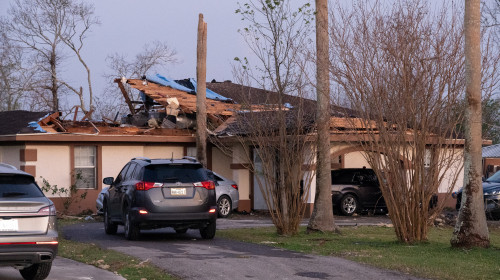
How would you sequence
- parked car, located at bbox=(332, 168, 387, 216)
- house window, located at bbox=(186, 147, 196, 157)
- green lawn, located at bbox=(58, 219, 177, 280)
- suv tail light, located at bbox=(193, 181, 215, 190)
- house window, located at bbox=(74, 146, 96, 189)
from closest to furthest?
1. green lawn, located at bbox=(58, 219, 177, 280)
2. suv tail light, located at bbox=(193, 181, 215, 190)
3. parked car, located at bbox=(332, 168, 387, 216)
4. house window, located at bbox=(74, 146, 96, 189)
5. house window, located at bbox=(186, 147, 196, 157)

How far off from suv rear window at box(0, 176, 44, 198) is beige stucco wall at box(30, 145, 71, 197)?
16.2 meters

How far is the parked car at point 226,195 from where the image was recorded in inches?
1046

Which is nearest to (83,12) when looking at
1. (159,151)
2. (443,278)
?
(159,151)

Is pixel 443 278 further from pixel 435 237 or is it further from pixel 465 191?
pixel 435 237

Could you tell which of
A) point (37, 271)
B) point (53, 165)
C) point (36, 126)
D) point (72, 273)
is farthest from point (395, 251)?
point (36, 126)

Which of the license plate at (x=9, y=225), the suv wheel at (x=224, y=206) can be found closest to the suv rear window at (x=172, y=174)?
the license plate at (x=9, y=225)

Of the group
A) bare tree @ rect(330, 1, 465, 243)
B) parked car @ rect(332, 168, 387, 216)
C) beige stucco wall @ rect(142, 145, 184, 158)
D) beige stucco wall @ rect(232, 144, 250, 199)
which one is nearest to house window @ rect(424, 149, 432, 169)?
bare tree @ rect(330, 1, 465, 243)

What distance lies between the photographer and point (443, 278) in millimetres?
11102

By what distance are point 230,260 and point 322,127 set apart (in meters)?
5.62

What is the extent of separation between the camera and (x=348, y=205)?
27484 millimetres

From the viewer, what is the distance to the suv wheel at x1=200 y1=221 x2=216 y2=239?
17.2m

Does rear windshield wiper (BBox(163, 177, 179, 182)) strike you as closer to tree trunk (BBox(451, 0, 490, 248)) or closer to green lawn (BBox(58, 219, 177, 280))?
green lawn (BBox(58, 219, 177, 280))

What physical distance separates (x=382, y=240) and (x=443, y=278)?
5762 mm

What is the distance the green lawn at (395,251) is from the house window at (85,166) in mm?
9684
